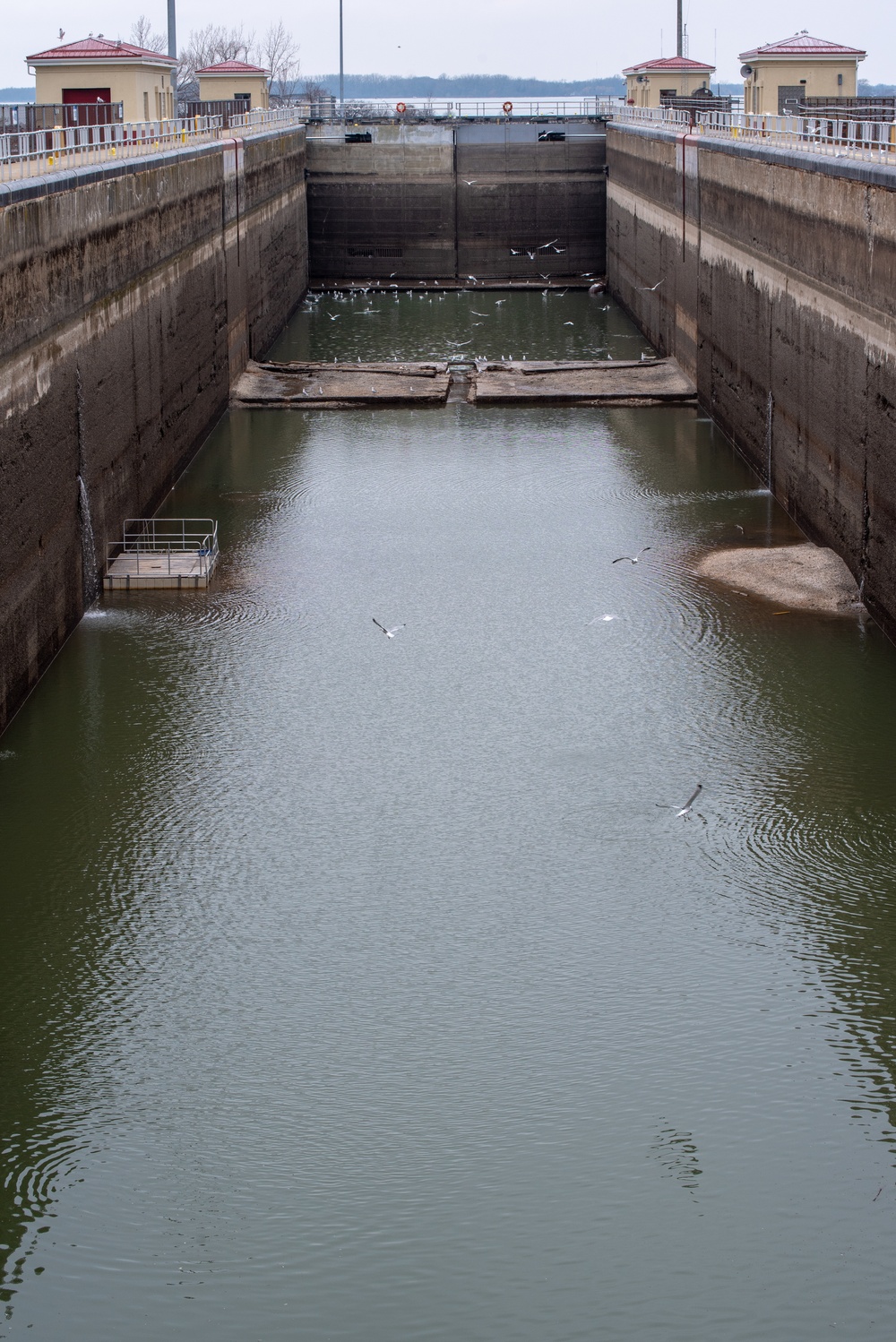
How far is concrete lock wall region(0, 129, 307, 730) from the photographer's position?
1823 cm

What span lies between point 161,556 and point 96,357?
298cm

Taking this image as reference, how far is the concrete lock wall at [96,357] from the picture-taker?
18.2 meters

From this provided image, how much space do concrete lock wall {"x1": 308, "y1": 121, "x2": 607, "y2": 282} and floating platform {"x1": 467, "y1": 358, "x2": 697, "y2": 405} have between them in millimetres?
17853

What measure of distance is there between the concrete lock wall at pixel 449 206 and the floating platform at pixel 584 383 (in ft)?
58.6

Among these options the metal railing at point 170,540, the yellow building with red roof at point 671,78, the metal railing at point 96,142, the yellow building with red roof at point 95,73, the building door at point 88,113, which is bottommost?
the metal railing at point 170,540

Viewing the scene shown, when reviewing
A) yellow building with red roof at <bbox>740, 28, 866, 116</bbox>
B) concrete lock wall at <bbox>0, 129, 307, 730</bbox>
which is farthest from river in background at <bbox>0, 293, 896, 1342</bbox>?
yellow building with red roof at <bbox>740, 28, 866, 116</bbox>

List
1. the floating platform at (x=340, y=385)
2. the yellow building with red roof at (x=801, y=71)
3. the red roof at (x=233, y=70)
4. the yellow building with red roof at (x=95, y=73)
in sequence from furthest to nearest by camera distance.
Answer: the red roof at (x=233, y=70), the yellow building with red roof at (x=801, y=71), the yellow building with red roof at (x=95, y=73), the floating platform at (x=340, y=385)

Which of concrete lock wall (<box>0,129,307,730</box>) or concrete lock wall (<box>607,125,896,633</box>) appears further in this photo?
concrete lock wall (<box>607,125,896,633</box>)

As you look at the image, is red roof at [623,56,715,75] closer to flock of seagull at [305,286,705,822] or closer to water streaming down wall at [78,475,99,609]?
flock of seagull at [305,286,705,822]

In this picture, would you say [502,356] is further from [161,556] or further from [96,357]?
[96,357]

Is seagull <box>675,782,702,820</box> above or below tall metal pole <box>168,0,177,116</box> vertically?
below

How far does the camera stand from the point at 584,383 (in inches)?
1447

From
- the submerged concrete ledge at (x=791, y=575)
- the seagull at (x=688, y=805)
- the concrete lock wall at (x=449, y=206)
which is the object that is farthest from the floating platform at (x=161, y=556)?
the concrete lock wall at (x=449, y=206)

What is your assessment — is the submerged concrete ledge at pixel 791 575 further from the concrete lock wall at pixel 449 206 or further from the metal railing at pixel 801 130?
the concrete lock wall at pixel 449 206
